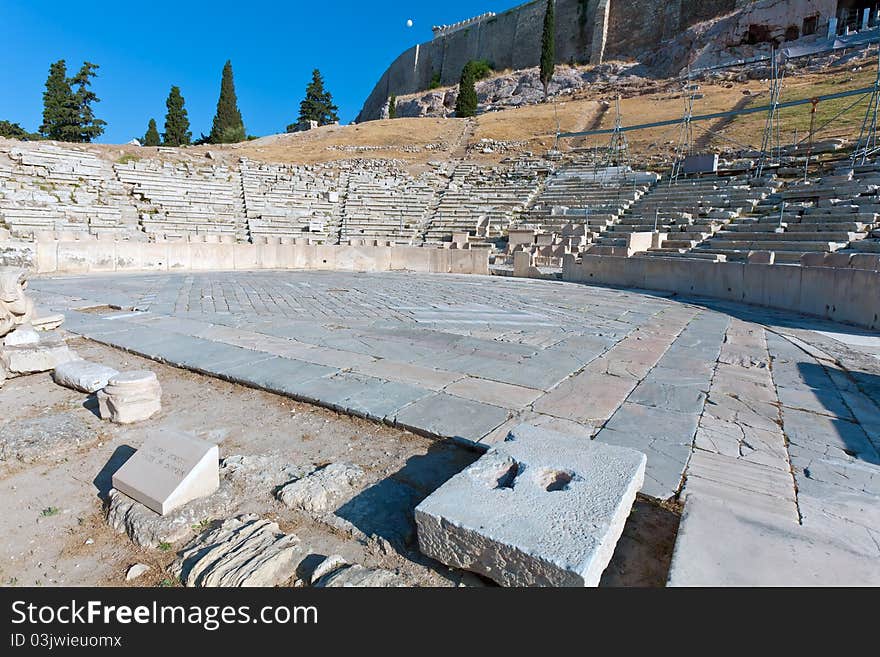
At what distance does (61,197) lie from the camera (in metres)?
19.6

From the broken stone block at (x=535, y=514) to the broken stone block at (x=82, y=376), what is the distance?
342 centimetres

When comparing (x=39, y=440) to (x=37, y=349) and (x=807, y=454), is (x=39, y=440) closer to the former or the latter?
(x=37, y=349)

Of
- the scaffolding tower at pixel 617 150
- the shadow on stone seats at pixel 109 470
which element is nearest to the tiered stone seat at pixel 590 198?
the scaffolding tower at pixel 617 150

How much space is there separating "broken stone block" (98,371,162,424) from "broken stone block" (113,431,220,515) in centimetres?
106

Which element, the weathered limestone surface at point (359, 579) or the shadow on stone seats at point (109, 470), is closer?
the weathered limestone surface at point (359, 579)

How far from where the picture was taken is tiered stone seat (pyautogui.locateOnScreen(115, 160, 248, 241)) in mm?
20234

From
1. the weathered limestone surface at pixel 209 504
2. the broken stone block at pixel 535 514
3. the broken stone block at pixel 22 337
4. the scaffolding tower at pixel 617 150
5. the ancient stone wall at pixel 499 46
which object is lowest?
the weathered limestone surface at pixel 209 504

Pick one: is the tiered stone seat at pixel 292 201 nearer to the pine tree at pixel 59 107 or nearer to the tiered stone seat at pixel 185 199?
the tiered stone seat at pixel 185 199

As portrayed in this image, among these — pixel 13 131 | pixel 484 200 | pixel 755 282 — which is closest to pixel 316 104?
pixel 13 131

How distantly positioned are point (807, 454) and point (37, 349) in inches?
258

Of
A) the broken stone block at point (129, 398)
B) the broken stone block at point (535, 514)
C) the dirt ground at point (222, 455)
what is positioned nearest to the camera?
the broken stone block at point (535, 514)

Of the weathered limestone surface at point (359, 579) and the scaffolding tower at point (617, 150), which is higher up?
the scaffolding tower at point (617, 150)

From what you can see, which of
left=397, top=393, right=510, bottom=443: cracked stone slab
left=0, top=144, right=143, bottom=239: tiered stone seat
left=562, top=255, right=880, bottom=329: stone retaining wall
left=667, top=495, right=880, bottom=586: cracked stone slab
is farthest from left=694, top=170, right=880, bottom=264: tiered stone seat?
left=0, top=144, right=143, bottom=239: tiered stone seat

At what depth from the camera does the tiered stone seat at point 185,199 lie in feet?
66.4
